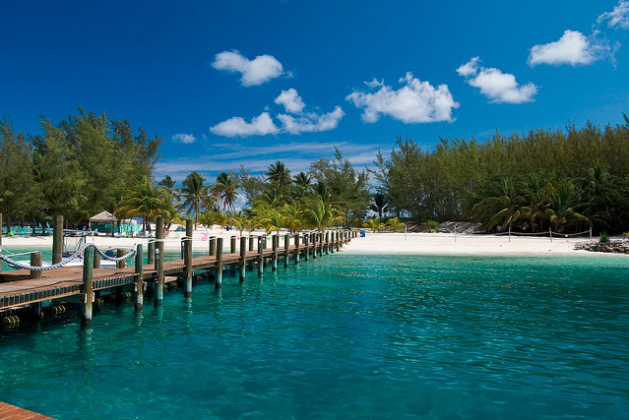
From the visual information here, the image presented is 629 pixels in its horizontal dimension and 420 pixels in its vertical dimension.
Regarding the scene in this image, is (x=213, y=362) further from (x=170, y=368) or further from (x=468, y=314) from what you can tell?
(x=468, y=314)

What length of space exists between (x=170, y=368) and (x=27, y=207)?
45.4 m

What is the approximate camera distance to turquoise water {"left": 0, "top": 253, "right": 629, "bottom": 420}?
5.80 meters

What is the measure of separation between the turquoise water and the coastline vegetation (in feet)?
74.8

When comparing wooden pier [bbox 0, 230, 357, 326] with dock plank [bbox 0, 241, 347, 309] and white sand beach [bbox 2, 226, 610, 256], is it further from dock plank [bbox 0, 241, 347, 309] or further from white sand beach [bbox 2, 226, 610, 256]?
white sand beach [bbox 2, 226, 610, 256]

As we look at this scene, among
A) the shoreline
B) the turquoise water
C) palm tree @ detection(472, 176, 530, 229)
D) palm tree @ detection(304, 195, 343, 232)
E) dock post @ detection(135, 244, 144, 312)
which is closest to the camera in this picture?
the turquoise water

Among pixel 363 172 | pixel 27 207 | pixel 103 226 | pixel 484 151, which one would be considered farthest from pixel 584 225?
pixel 27 207

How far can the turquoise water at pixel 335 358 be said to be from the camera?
228 inches

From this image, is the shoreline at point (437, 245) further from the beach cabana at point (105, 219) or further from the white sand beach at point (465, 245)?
the beach cabana at point (105, 219)

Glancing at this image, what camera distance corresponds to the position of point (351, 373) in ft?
22.6

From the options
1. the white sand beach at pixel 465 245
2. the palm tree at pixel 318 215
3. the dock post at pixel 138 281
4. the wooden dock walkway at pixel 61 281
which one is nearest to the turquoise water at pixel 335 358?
the dock post at pixel 138 281

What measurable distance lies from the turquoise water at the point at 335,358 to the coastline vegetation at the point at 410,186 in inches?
897

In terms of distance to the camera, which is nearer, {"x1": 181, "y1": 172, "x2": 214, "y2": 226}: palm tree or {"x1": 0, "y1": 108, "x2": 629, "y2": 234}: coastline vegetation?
{"x1": 0, "y1": 108, "x2": 629, "y2": 234}: coastline vegetation

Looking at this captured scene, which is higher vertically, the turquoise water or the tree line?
the tree line

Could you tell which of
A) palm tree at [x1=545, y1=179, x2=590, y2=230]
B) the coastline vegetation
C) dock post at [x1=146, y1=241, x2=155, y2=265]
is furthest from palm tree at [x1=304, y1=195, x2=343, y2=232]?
dock post at [x1=146, y1=241, x2=155, y2=265]
